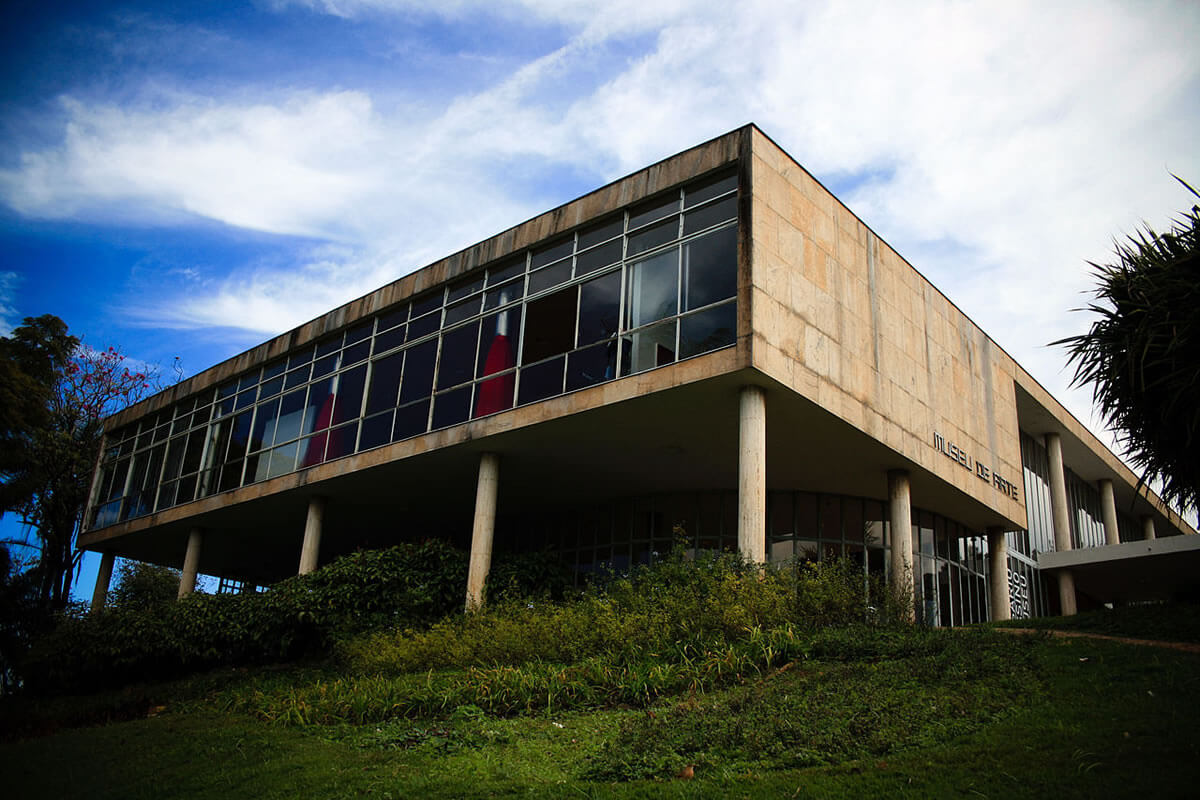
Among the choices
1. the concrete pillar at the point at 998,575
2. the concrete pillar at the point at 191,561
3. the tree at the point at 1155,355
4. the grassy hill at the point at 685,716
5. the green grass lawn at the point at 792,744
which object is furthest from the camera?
the concrete pillar at the point at 191,561

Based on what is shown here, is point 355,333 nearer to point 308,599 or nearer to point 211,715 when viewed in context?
point 308,599

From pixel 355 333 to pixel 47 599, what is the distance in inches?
632

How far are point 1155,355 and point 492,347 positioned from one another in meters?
12.1

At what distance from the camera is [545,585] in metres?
Result: 20.2

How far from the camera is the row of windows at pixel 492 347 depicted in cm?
1686

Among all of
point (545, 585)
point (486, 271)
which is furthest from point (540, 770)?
point (486, 271)

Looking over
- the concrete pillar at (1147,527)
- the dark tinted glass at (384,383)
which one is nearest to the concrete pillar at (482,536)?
the dark tinted glass at (384,383)

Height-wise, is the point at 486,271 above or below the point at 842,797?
above

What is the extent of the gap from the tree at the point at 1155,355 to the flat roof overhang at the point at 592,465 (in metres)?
4.44

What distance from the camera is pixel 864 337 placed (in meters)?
18.2

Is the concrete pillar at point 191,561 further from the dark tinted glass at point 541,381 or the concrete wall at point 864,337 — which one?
the concrete wall at point 864,337

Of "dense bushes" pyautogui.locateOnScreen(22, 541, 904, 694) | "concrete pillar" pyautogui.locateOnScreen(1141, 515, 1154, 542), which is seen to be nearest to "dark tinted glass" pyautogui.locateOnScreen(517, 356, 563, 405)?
"dense bushes" pyautogui.locateOnScreen(22, 541, 904, 694)

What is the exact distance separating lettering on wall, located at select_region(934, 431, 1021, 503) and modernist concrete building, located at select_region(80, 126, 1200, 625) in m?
0.07

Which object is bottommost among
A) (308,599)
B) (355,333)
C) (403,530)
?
(308,599)
